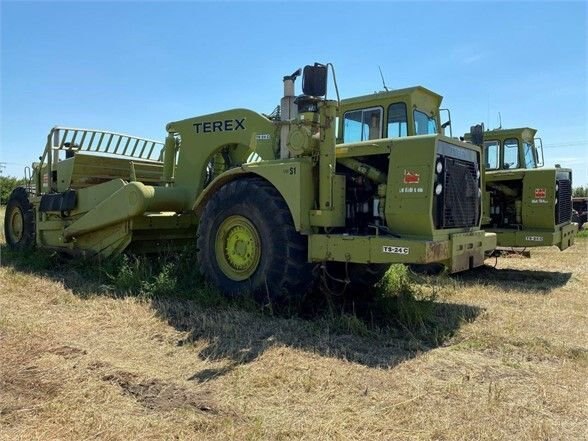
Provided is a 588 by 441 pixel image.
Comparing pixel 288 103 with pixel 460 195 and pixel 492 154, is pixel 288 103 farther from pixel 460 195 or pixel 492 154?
pixel 492 154

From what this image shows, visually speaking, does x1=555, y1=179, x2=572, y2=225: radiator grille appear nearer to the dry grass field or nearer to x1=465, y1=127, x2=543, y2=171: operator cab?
x1=465, y1=127, x2=543, y2=171: operator cab

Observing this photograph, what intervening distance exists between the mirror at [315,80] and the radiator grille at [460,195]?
53.9 inches

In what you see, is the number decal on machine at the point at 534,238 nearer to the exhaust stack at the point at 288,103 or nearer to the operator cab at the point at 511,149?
the operator cab at the point at 511,149

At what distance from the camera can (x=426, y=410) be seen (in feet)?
10.3

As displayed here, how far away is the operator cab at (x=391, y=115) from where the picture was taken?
22.5 feet

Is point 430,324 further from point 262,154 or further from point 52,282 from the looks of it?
point 52,282

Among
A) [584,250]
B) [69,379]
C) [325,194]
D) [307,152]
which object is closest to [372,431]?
[69,379]

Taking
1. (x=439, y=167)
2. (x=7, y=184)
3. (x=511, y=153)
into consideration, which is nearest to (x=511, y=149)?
(x=511, y=153)

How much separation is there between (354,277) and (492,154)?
5868 mm

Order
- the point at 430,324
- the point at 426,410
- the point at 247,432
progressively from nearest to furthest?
1. the point at 247,432
2. the point at 426,410
3. the point at 430,324

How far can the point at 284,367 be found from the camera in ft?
12.5

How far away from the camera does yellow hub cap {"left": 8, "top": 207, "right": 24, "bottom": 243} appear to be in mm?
9734

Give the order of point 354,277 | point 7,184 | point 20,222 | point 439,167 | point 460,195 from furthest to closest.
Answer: point 7,184 < point 20,222 < point 354,277 < point 460,195 < point 439,167

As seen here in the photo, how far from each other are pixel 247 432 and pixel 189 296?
10.7ft
